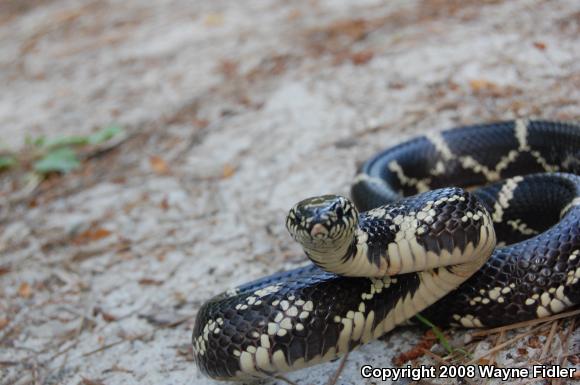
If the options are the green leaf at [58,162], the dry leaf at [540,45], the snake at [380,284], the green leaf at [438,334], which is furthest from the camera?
the green leaf at [58,162]

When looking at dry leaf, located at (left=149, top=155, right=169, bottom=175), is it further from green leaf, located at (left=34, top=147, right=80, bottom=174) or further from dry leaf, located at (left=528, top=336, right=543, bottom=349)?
A: dry leaf, located at (left=528, top=336, right=543, bottom=349)

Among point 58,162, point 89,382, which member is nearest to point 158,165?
point 58,162

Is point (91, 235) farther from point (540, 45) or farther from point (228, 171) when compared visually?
point (540, 45)

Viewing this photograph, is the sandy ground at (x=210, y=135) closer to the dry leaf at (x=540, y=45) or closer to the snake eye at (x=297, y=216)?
the dry leaf at (x=540, y=45)

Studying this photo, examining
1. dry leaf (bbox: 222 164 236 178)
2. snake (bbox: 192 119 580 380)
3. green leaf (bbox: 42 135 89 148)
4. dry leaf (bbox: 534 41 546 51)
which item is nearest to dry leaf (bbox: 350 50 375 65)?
dry leaf (bbox: 534 41 546 51)

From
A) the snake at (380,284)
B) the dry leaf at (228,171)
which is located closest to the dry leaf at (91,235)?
the dry leaf at (228,171)

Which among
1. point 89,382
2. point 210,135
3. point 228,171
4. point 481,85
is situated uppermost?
point 481,85
